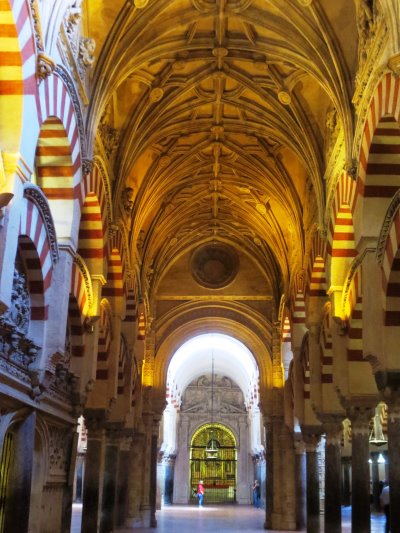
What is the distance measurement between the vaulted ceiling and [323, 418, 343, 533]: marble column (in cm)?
436

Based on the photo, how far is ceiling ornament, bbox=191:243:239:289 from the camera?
21625 mm

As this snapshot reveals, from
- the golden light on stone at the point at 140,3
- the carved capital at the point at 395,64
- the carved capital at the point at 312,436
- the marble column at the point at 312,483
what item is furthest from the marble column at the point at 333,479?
the golden light on stone at the point at 140,3

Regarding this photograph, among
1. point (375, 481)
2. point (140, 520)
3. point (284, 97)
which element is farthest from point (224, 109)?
point (375, 481)

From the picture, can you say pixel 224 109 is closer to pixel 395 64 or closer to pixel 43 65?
pixel 395 64

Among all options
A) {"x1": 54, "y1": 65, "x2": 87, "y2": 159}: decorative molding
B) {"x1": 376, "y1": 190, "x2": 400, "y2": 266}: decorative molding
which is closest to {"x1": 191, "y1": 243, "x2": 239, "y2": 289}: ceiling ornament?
{"x1": 54, "y1": 65, "x2": 87, "y2": 159}: decorative molding

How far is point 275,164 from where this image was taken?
16391 millimetres

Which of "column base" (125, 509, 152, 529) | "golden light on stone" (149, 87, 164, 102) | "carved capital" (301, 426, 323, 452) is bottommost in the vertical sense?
"column base" (125, 509, 152, 529)

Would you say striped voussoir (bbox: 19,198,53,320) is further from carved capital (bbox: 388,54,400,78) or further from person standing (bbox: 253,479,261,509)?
person standing (bbox: 253,479,261,509)

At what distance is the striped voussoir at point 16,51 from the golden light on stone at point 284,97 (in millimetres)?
6858

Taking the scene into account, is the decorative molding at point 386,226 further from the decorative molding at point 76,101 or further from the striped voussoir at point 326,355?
the striped voussoir at point 326,355

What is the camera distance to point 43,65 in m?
7.59

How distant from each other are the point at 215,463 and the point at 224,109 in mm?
23638

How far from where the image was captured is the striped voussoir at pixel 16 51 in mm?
6871

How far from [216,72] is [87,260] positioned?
472cm
